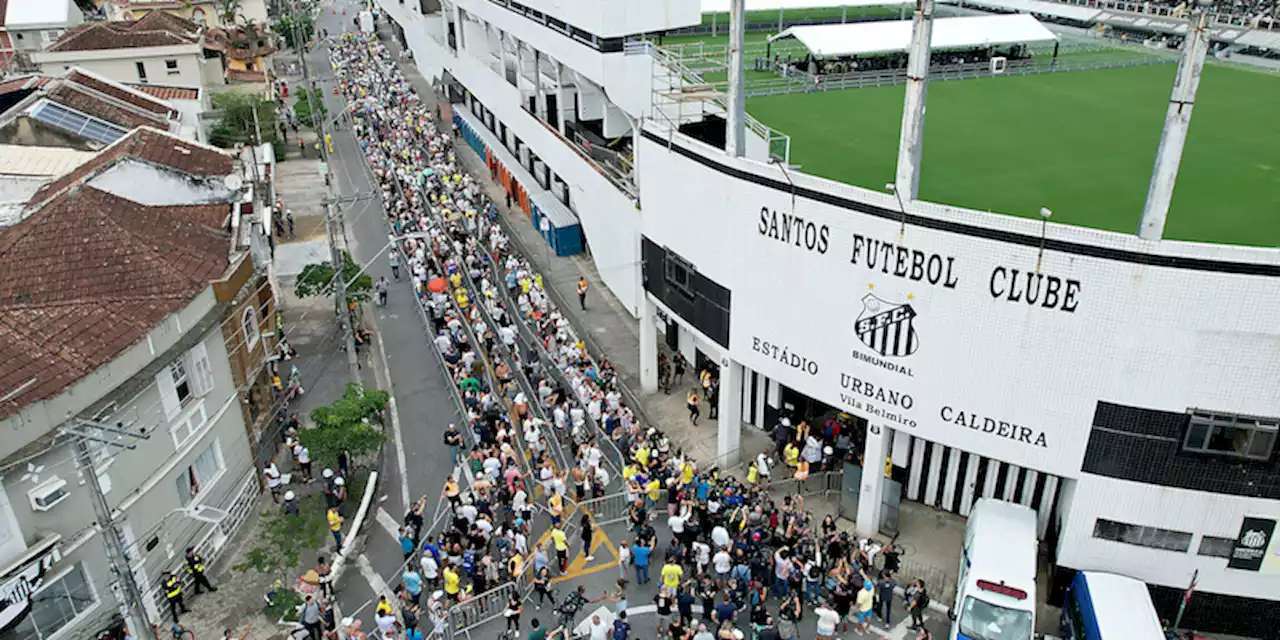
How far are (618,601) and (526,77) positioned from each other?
94.1 feet

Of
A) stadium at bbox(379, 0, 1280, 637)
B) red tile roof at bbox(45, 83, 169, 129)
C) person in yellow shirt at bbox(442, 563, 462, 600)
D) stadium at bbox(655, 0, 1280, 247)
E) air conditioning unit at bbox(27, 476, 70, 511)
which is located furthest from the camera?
red tile roof at bbox(45, 83, 169, 129)

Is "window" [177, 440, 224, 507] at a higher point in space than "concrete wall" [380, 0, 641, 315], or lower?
lower

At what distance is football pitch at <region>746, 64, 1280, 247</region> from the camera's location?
20.1 meters

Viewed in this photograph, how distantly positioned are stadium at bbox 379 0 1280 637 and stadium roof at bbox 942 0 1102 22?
34.2 ft

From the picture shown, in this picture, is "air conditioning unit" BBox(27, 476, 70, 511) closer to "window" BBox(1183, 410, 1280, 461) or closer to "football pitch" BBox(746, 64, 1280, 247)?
"football pitch" BBox(746, 64, 1280, 247)

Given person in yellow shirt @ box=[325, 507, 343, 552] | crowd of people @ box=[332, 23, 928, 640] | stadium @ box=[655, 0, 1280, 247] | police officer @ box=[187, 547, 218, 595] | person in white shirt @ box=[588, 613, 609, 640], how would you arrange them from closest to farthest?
1. person in white shirt @ box=[588, 613, 609, 640]
2. crowd of people @ box=[332, 23, 928, 640]
3. police officer @ box=[187, 547, 218, 595]
4. person in yellow shirt @ box=[325, 507, 343, 552]
5. stadium @ box=[655, 0, 1280, 247]

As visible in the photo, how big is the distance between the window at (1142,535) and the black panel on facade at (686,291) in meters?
9.20

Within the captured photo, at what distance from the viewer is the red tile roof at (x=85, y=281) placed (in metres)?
16.9

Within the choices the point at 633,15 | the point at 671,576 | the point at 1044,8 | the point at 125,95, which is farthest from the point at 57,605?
the point at 1044,8

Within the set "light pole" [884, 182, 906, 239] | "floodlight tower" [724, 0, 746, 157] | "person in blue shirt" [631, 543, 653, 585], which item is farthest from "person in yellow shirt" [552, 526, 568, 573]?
"floodlight tower" [724, 0, 746, 157]

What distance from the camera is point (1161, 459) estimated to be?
16172 mm

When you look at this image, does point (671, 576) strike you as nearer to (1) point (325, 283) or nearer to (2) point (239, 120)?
(1) point (325, 283)

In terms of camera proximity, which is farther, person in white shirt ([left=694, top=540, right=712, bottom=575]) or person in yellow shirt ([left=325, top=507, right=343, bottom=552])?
person in yellow shirt ([left=325, top=507, right=343, bottom=552])

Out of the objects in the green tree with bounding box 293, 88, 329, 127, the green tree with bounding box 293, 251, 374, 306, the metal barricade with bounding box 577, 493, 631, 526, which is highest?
the green tree with bounding box 293, 88, 329, 127
